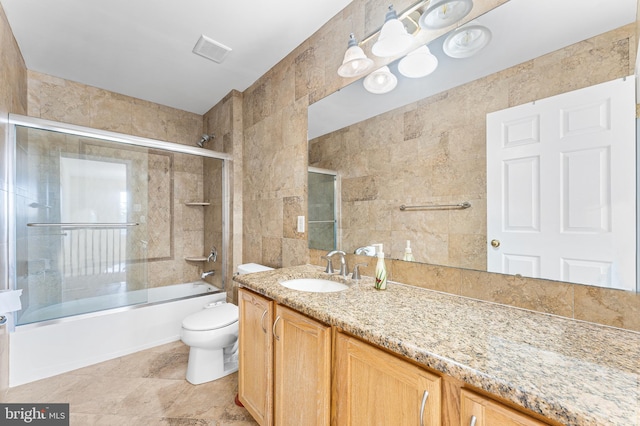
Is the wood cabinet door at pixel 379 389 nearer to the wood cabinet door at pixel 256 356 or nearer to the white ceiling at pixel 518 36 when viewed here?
the wood cabinet door at pixel 256 356

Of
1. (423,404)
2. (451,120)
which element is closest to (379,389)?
(423,404)

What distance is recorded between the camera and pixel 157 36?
1.94 meters

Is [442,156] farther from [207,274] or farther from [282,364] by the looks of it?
[207,274]

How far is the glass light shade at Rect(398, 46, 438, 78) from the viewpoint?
125 centimetres

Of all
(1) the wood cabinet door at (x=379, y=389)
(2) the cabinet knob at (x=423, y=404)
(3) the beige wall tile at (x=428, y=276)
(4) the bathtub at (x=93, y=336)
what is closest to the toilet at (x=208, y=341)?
(4) the bathtub at (x=93, y=336)

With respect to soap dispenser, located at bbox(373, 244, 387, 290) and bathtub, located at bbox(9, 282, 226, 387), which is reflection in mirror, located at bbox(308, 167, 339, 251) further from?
bathtub, located at bbox(9, 282, 226, 387)

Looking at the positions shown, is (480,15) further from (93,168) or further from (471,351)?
(93,168)

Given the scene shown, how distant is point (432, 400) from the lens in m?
0.67

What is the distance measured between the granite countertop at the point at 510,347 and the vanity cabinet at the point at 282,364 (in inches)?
4.2

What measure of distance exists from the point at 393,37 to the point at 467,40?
34cm

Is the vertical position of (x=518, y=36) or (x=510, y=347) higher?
(x=518, y=36)

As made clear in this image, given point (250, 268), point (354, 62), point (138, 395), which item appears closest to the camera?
point (354, 62)

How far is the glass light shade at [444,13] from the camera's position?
114 centimetres

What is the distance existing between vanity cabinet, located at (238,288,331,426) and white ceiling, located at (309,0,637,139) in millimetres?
1200
